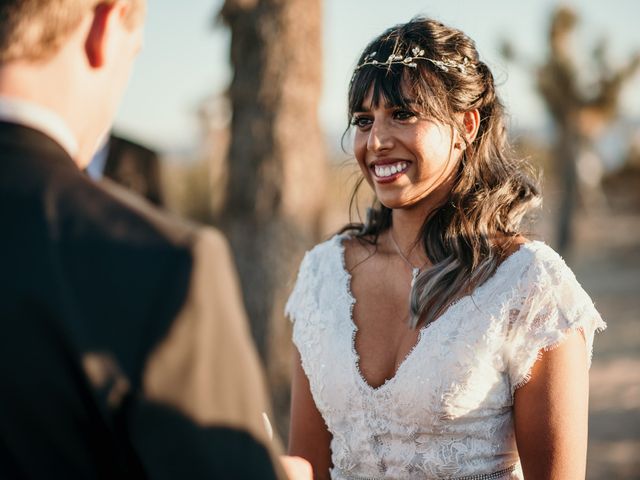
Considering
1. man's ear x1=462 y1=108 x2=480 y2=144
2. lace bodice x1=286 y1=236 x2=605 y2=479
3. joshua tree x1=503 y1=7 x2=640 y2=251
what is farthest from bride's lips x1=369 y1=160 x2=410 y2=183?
joshua tree x1=503 y1=7 x2=640 y2=251

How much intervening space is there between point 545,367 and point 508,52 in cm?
2323

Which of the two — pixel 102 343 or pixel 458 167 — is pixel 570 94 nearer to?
pixel 458 167

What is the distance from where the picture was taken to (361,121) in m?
2.54

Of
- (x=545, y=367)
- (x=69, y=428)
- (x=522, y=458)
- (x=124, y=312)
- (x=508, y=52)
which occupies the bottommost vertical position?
(x=522, y=458)

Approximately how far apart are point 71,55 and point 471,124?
1648 millimetres

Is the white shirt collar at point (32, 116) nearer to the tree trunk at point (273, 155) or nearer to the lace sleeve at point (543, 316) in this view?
the lace sleeve at point (543, 316)

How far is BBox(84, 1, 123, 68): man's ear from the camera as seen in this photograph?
1187 mm

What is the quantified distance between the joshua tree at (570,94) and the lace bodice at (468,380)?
856 inches

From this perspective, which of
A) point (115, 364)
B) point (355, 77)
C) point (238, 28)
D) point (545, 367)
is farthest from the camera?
point (238, 28)

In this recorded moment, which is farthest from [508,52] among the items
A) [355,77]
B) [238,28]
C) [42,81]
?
[42,81]

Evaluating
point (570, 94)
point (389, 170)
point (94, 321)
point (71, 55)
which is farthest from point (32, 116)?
point (570, 94)

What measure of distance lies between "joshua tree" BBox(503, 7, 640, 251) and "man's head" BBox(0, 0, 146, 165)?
75.4ft

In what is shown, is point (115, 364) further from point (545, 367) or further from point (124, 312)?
point (545, 367)

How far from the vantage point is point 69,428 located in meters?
1.06
